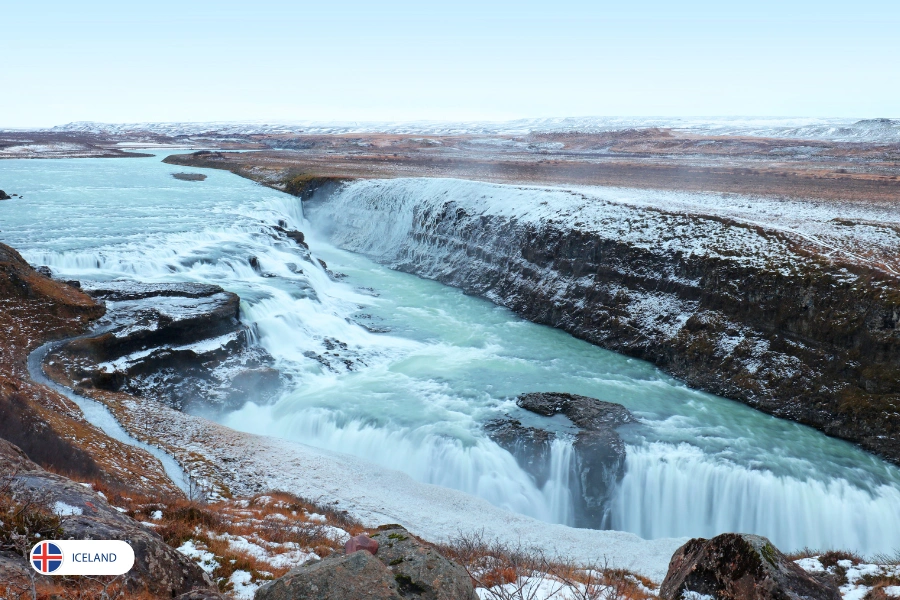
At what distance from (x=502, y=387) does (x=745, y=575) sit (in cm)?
1483

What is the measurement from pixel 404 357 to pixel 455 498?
9.49 metres

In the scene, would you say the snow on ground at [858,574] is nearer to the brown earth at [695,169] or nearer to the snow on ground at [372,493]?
the snow on ground at [372,493]

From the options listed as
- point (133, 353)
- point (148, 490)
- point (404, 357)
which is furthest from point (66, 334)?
point (404, 357)

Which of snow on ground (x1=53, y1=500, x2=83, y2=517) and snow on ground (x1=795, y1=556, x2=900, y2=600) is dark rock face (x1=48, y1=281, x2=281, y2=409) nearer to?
snow on ground (x1=53, y1=500, x2=83, y2=517)

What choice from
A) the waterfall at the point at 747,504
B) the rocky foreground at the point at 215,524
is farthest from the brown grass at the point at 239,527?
the waterfall at the point at 747,504

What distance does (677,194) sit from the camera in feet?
132

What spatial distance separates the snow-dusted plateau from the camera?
1221 cm

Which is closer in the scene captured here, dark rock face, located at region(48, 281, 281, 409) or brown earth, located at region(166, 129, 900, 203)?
dark rock face, located at region(48, 281, 281, 409)

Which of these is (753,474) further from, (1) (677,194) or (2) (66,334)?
(1) (677,194)

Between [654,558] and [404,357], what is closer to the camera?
[654,558]

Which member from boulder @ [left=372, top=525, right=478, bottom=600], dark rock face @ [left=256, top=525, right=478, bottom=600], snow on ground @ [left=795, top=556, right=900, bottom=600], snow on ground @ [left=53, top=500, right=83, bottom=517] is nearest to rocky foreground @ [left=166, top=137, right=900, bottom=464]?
snow on ground @ [left=795, top=556, right=900, bottom=600]

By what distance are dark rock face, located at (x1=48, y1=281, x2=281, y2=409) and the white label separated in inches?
661

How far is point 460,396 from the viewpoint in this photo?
68.6 feet

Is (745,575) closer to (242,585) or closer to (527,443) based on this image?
(242,585)
